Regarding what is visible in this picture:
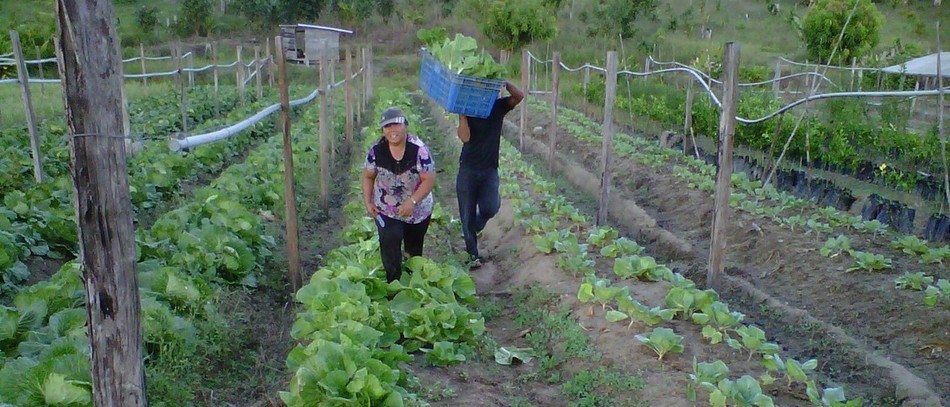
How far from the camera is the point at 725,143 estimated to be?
630 centimetres

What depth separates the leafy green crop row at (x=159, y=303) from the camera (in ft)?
11.2

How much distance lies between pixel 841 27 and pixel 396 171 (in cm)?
2024

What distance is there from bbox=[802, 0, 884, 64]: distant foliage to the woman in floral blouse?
62.5 feet

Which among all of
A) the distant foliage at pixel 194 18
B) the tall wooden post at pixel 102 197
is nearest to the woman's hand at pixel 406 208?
the tall wooden post at pixel 102 197

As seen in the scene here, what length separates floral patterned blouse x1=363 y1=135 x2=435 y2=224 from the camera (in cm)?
547

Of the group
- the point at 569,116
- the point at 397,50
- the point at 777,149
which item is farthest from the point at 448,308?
the point at 397,50

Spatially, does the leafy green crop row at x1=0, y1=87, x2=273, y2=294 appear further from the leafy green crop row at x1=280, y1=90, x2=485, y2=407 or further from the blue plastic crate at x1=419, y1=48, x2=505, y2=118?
the blue plastic crate at x1=419, y1=48, x2=505, y2=118

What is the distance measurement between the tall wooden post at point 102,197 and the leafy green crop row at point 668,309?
2.87 m

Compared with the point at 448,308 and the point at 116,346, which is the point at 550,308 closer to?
the point at 448,308

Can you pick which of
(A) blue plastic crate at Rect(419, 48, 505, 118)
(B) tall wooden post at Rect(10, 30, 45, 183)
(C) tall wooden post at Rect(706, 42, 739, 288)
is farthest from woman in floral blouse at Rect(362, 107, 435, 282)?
(B) tall wooden post at Rect(10, 30, 45, 183)

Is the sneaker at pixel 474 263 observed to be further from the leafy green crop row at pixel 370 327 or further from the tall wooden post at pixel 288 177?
the tall wooden post at pixel 288 177

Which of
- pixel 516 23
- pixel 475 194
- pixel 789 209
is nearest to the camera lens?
pixel 475 194

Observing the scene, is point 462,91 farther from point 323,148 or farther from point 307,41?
point 307,41

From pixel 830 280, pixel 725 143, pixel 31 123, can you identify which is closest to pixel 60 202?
pixel 31 123
